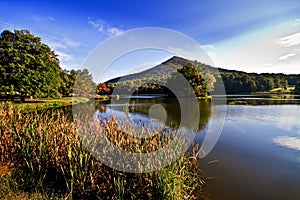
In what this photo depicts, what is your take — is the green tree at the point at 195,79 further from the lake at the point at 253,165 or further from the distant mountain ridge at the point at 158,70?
the lake at the point at 253,165

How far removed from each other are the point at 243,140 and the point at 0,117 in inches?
388

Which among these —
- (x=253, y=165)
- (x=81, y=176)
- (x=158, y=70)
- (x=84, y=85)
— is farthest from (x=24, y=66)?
(x=253, y=165)

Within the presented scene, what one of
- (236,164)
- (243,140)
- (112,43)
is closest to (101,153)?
(112,43)

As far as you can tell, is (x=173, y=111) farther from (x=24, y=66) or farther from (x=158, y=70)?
(x=24, y=66)

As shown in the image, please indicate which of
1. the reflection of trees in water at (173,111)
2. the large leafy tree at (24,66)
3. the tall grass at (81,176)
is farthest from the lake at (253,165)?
the large leafy tree at (24,66)

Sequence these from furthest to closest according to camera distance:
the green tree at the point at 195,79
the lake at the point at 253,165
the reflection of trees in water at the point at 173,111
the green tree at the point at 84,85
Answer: the green tree at the point at 195,79, the green tree at the point at 84,85, the reflection of trees in water at the point at 173,111, the lake at the point at 253,165

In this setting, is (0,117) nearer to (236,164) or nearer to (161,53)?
(161,53)

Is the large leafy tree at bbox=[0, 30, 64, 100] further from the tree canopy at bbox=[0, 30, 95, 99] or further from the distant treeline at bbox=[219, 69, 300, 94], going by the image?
the distant treeline at bbox=[219, 69, 300, 94]

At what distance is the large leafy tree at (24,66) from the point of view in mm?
21656

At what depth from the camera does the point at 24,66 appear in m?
22.5

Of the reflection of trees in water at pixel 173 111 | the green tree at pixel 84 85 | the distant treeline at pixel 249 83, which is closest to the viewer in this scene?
the reflection of trees in water at pixel 173 111

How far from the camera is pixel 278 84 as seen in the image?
83.5 meters

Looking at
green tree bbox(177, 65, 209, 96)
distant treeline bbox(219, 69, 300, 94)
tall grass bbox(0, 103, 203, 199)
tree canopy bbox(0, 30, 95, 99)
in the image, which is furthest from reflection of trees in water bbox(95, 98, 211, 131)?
distant treeline bbox(219, 69, 300, 94)

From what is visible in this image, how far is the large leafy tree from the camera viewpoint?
2166 centimetres
